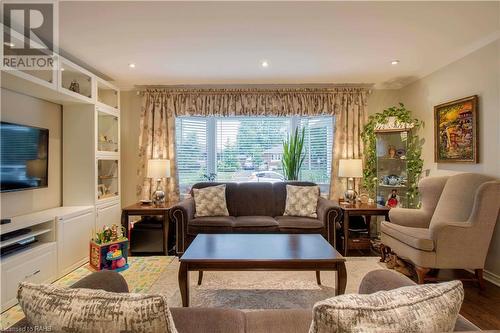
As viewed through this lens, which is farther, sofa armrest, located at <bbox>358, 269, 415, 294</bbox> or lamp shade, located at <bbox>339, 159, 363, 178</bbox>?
lamp shade, located at <bbox>339, 159, 363, 178</bbox>

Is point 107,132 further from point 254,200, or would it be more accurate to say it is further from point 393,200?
point 393,200

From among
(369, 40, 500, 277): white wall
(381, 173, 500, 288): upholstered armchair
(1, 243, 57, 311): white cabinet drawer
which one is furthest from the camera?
(369, 40, 500, 277): white wall

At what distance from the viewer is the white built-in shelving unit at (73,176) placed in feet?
8.09

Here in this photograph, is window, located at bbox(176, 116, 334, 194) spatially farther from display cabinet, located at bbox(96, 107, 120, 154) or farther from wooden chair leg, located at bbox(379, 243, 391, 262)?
wooden chair leg, located at bbox(379, 243, 391, 262)

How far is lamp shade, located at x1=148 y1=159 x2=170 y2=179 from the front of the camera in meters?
3.96

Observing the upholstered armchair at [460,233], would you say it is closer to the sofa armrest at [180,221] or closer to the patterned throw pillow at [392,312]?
the patterned throw pillow at [392,312]

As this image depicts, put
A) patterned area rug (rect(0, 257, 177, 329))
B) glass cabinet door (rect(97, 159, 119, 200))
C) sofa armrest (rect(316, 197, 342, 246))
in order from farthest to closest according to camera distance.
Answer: glass cabinet door (rect(97, 159, 119, 200)) → sofa armrest (rect(316, 197, 342, 246)) → patterned area rug (rect(0, 257, 177, 329))

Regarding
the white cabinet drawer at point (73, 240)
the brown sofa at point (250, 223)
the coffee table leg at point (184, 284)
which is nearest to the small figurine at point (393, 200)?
the brown sofa at point (250, 223)

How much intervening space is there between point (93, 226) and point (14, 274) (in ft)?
4.01

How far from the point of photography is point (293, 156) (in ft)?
14.3

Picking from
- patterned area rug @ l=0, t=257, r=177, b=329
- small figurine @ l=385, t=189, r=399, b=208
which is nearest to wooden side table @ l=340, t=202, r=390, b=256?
small figurine @ l=385, t=189, r=399, b=208

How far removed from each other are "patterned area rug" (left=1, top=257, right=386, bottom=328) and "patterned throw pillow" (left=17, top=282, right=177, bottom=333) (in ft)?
5.69

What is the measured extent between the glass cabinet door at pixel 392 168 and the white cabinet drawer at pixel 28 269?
4268 millimetres

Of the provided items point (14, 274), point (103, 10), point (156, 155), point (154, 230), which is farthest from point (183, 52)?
point (14, 274)
